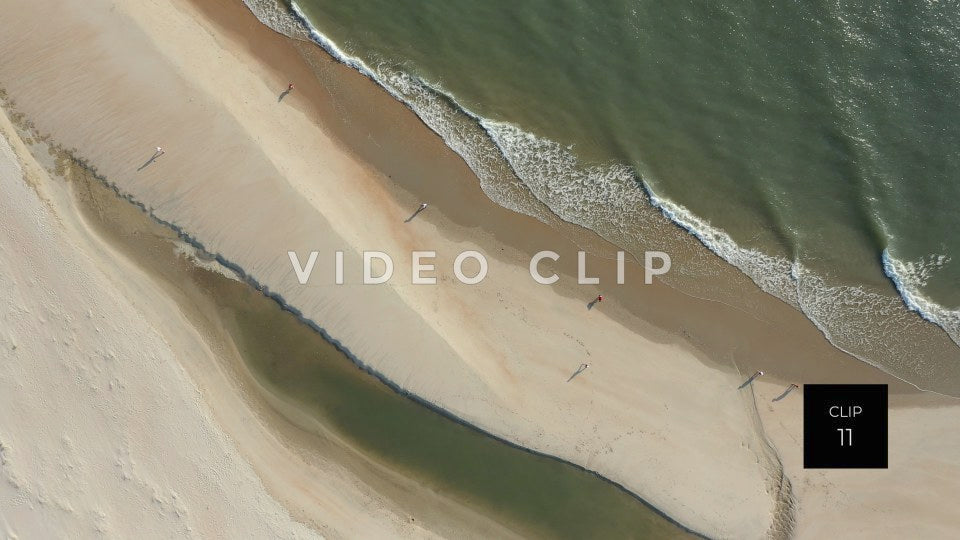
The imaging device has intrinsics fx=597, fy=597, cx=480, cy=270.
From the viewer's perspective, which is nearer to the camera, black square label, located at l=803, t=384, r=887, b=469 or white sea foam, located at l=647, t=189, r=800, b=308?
black square label, located at l=803, t=384, r=887, b=469

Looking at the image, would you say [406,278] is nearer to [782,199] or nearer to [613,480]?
[613,480]

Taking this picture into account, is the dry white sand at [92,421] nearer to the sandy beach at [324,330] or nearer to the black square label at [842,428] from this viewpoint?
the sandy beach at [324,330]

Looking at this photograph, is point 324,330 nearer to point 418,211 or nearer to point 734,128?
point 418,211

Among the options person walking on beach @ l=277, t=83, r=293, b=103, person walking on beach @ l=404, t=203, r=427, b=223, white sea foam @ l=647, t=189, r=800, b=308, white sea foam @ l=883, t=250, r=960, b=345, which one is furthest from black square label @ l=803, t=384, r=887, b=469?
person walking on beach @ l=277, t=83, r=293, b=103

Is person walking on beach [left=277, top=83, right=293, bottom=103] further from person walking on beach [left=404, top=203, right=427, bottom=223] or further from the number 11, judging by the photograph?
the number 11

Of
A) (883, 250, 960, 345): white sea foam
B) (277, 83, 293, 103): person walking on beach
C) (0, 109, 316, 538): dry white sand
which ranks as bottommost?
(0, 109, 316, 538): dry white sand

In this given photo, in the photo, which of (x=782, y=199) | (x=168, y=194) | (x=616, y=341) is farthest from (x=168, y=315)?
(x=782, y=199)
